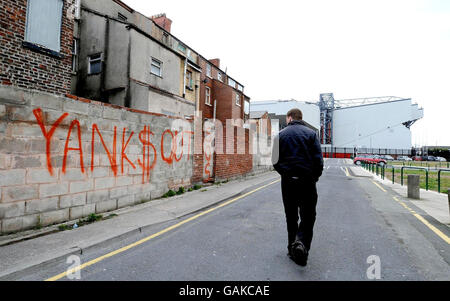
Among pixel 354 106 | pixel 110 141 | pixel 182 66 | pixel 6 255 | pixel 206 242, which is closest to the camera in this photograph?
pixel 6 255

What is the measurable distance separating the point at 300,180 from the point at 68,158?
188 inches

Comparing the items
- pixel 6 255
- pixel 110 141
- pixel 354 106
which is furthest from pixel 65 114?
pixel 354 106

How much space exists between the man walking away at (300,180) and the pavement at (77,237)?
10.3 feet

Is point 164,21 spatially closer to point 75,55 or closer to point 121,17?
point 121,17

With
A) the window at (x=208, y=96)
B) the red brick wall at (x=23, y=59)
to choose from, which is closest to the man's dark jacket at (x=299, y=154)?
the red brick wall at (x=23, y=59)

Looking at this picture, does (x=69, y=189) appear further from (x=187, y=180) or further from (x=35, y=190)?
(x=187, y=180)

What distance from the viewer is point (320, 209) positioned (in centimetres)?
697

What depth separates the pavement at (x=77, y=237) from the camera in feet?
11.0

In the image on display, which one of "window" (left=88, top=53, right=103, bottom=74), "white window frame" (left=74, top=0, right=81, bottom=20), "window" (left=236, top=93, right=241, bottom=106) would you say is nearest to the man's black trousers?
"window" (left=88, top=53, right=103, bottom=74)

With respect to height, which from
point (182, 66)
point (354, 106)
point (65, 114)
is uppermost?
point (354, 106)

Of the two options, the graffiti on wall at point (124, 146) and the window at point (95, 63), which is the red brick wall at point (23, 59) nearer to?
the graffiti on wall at point (124, 146)

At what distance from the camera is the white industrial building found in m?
65.2

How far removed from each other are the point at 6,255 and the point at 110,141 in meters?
3.11

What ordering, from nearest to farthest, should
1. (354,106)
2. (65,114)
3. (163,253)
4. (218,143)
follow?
(163,253), (65,114), (218,143), (354,106)
